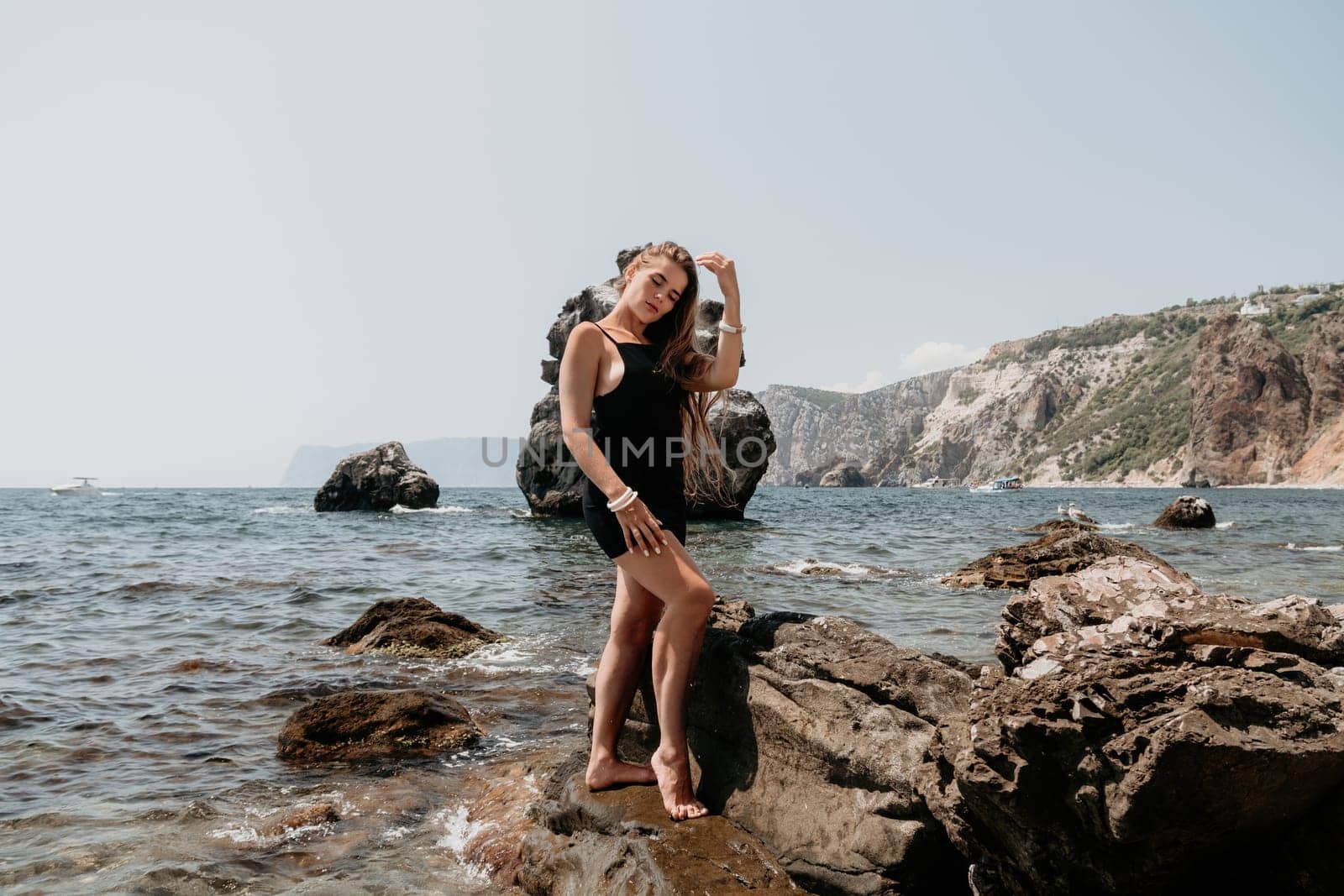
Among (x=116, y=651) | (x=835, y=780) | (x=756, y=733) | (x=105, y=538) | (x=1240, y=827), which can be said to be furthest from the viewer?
(x=105, y=538)

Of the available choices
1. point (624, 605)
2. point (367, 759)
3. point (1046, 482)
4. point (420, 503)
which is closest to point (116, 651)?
point (367, 759)

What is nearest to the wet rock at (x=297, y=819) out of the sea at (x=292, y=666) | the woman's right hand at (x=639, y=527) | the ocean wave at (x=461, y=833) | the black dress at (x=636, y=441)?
the sea at (x=292, y=666)

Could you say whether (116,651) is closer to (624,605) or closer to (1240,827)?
(624,605)

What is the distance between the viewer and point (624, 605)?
409 centimetres

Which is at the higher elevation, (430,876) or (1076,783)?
(1076,783)

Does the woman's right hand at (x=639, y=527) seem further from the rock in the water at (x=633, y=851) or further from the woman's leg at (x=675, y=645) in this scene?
the rock in the water at (x=633, y=851)

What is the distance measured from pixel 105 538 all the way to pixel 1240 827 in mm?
33569

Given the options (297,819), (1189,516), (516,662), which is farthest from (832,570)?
(1189,516)

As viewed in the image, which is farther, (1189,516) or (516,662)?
(1189,516)

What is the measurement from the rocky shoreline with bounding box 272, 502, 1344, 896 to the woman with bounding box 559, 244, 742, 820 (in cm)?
37

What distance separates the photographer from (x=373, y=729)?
22.4 feet

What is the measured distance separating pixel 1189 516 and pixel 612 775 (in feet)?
115

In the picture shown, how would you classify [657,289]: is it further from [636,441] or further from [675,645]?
[675,645]

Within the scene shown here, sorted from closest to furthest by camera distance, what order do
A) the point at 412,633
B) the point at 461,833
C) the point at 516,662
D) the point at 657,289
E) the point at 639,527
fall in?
the point at 639,527 < the point at 657,289 < the point at 461,833 < the point at 516,662 < the point at 412,633
